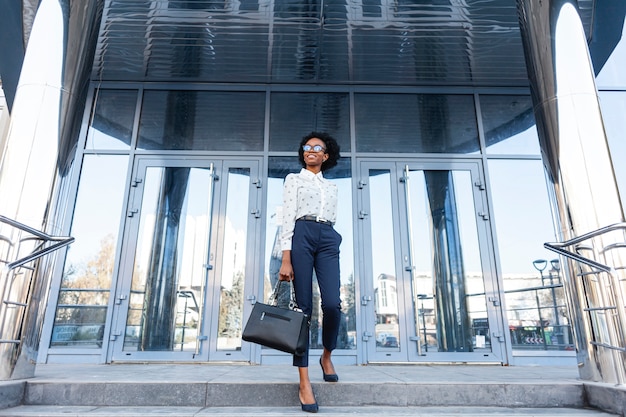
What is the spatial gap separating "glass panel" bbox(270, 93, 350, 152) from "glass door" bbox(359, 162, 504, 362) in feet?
2.21

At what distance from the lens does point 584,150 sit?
113 inches

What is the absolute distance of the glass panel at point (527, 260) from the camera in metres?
4.46

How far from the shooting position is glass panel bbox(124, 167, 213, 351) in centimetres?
437

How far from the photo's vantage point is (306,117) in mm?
5184

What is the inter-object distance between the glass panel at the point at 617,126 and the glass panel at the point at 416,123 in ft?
5.00

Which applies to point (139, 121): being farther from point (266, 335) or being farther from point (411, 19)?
point (266, 335)

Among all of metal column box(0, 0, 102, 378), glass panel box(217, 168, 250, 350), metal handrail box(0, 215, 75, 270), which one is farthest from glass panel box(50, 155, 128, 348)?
metal handrail box(0, 215, 75, 270)

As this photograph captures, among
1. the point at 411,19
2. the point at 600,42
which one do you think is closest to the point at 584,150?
the point at 411,19

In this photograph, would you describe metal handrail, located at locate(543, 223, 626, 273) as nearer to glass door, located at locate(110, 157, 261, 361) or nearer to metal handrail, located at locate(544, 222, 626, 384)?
metal handrail, located at locate(544, 222, 626, 384)

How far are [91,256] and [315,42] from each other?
3.39 m

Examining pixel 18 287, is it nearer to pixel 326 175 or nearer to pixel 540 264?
pixel 326 175

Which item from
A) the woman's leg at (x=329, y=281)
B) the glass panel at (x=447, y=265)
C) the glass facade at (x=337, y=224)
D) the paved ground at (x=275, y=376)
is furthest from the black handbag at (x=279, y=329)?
the glass panel at (x=447, y=265)

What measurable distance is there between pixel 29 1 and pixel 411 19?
374cm

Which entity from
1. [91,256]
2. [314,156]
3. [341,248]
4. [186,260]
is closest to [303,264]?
[314,156]
